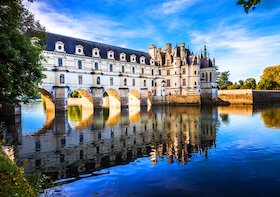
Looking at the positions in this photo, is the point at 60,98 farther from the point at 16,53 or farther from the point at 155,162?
the point at 155,162

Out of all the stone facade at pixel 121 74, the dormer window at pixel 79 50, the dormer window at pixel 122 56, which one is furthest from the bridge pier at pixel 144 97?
the dormer window at pixel 79 50

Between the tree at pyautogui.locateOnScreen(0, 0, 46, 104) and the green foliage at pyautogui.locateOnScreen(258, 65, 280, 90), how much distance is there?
77.6 metres

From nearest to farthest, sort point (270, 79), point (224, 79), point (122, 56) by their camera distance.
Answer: point (122, 56) < point (270, 79) < point (224, 79)

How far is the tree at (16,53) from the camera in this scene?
930 centimetres

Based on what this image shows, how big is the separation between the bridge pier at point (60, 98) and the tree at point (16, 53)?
2166cm

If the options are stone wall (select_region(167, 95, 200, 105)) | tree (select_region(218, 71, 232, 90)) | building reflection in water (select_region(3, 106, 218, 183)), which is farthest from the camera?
tree (select_region(218, 71, 232, 90))

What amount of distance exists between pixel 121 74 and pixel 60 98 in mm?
15541

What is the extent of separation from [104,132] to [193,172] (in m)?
10.8

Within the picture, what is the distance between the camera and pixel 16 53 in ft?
32.1

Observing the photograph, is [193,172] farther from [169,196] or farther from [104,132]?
[104,132]

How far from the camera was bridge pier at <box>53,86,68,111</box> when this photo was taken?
35250 millimetres

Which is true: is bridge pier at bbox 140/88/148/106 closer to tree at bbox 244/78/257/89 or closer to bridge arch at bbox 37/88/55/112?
bridge arch at bbox 37/88/55/112

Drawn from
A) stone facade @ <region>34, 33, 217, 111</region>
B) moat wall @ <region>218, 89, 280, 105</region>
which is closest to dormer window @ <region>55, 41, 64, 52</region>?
stone facade @ <region>34, 33, 217, 111</region>

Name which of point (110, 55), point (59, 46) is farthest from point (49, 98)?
point (110, 55)
